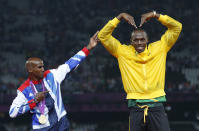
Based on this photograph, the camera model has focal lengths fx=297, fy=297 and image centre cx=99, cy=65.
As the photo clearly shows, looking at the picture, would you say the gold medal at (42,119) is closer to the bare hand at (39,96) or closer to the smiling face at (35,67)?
the bare hand at (39,96)

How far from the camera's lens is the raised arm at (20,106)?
135 inches

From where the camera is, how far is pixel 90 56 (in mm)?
14555

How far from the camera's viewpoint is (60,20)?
53.9 ft

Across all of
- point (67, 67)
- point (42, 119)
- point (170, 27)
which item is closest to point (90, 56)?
point (67, 67)

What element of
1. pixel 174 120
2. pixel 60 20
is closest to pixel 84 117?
pixel 174 120

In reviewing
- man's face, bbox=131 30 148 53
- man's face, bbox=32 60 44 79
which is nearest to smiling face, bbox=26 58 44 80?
man's face, bbox=32 60 44 79

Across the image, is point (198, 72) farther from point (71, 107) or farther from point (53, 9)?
point (53, 9)

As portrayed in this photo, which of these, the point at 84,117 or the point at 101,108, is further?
the point at 84,117

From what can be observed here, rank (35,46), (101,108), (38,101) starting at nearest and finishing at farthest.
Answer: (38,101) < (101,108) < (35,46)

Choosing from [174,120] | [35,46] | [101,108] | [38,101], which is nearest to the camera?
[38,101]

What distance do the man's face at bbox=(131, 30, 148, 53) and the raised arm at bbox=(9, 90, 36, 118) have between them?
4.53 feet

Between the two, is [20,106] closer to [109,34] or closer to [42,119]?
[42,119]

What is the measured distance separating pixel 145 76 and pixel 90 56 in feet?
36.6

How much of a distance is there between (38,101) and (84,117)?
369 inches
